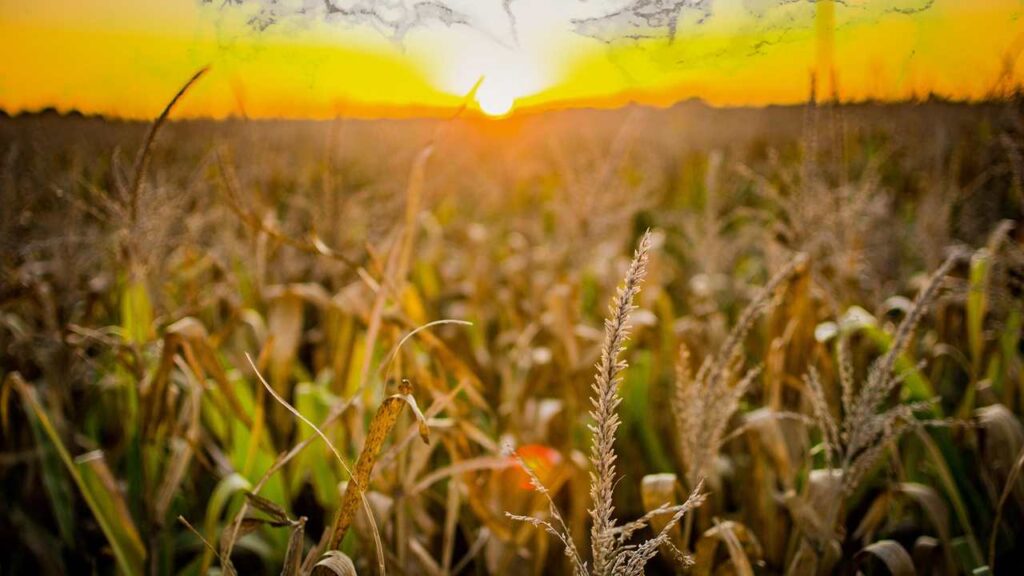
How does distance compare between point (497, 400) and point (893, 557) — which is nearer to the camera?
point (893, 557)

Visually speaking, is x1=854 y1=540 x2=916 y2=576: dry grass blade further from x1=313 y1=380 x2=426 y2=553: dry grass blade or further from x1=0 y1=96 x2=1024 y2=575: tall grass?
x1=313 y1=380 x2=426 y2=553: dry grass blade

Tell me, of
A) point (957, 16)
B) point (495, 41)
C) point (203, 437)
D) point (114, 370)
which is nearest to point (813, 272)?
point (957, 16)

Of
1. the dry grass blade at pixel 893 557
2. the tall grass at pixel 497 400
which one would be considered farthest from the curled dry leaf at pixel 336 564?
the dry grass blade at pixel 893 557

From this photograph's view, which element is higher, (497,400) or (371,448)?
(371,448)

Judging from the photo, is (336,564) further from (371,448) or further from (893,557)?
(893,557)

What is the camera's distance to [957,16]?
1518mm

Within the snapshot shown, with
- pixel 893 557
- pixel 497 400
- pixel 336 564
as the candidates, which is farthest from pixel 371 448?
pixel 497 400

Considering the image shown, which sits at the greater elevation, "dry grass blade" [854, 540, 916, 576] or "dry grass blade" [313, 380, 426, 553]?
"dry grass blade" [313, 380, 426, 553]

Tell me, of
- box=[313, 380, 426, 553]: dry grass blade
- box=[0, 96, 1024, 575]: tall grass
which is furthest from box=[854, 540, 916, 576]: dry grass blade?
box=[313, 380, 426, 553]: dry grass blade

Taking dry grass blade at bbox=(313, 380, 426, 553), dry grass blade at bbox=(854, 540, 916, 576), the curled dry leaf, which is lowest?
dry grass blade at bbox=(854, 540, 916, 576)

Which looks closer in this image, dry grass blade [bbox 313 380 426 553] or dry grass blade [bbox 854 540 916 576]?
dry grass blade [bbox 313 380 426 553]

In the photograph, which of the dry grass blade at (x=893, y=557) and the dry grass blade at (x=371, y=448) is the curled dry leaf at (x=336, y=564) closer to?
the dry grass blade at (x=371, y=448)

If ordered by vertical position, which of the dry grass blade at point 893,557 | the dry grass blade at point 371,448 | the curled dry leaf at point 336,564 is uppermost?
the dry grass blade at point 371,448

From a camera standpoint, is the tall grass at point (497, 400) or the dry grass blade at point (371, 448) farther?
the tall grass at point (497, 400)
